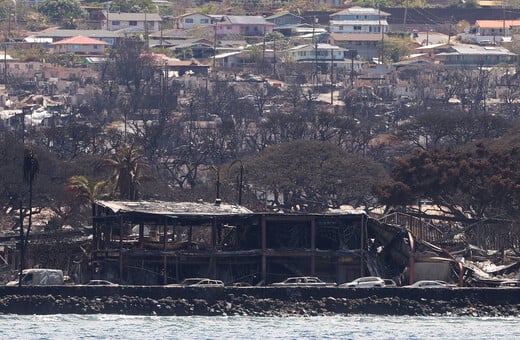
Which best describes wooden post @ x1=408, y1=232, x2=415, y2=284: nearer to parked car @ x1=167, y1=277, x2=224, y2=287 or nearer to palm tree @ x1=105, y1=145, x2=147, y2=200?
parked car @ x1=167, y1=277, x2=224, y2=287

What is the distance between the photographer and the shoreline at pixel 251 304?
268ft

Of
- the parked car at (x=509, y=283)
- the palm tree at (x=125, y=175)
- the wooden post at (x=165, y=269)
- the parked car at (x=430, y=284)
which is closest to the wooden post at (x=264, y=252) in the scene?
the wooden post at (x=165, y=269)

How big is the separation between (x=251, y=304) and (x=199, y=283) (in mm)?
4203

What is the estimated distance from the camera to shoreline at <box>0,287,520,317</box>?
8162 centimetres

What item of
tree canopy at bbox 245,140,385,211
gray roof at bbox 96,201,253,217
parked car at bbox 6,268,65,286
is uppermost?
gray roof at bbox 96,201,253,217

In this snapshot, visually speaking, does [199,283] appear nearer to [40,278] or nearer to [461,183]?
[40,278]

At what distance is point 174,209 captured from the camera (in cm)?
9131

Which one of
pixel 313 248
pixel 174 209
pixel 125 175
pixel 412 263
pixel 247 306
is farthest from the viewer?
pixel 125 175

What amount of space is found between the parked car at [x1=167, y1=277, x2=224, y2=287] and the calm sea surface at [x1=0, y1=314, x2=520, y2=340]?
9.27ft

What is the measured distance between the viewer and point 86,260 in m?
91.9

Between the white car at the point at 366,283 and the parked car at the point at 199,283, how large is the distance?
4.58 meters

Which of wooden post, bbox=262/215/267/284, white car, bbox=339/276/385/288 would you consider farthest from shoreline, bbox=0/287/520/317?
wooden post, bbox=262/215/267/284

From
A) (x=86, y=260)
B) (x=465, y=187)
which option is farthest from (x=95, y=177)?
(x=86, y=260)

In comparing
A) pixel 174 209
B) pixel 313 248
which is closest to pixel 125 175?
pixel 174 209
